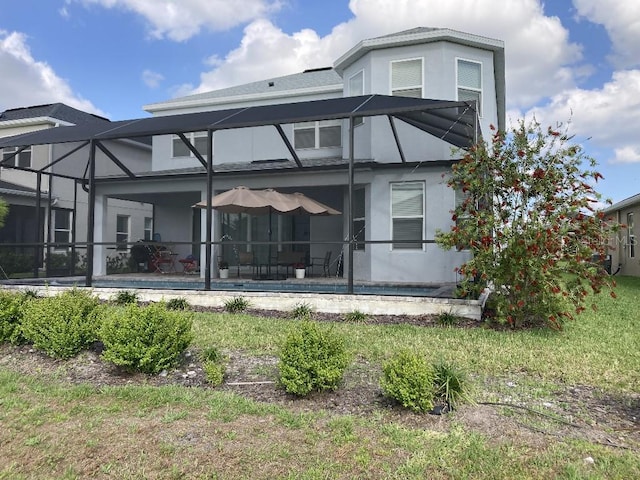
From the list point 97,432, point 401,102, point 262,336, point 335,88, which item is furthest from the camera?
point 335,88

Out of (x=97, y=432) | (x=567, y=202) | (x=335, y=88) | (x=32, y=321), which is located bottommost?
(x=97, y=432)

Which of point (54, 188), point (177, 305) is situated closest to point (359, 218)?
point (177, 305)

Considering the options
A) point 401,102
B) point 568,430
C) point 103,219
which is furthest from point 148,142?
point 568,430

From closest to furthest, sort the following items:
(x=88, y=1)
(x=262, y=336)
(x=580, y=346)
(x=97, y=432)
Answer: (x=97, y=432) < (x=580, y=346) < (x=262, y=336) < (x=88, y=1)

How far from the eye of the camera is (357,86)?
12492 millimetres

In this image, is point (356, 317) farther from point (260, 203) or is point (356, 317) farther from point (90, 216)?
point (90, 216)

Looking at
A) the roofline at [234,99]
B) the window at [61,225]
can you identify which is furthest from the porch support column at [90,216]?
the window at [61,225]

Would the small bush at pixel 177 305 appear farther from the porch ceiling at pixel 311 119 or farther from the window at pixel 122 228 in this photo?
the window at pixel 122 228

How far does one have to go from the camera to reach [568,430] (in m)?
3.25

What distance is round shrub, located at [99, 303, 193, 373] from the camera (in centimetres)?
445

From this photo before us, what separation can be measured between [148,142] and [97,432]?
796 inches

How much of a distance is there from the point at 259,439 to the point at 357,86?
11.0 metres

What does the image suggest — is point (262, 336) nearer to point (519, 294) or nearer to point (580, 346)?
point (519, 294)

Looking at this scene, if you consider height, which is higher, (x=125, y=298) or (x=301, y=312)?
(x=125, y=298)
